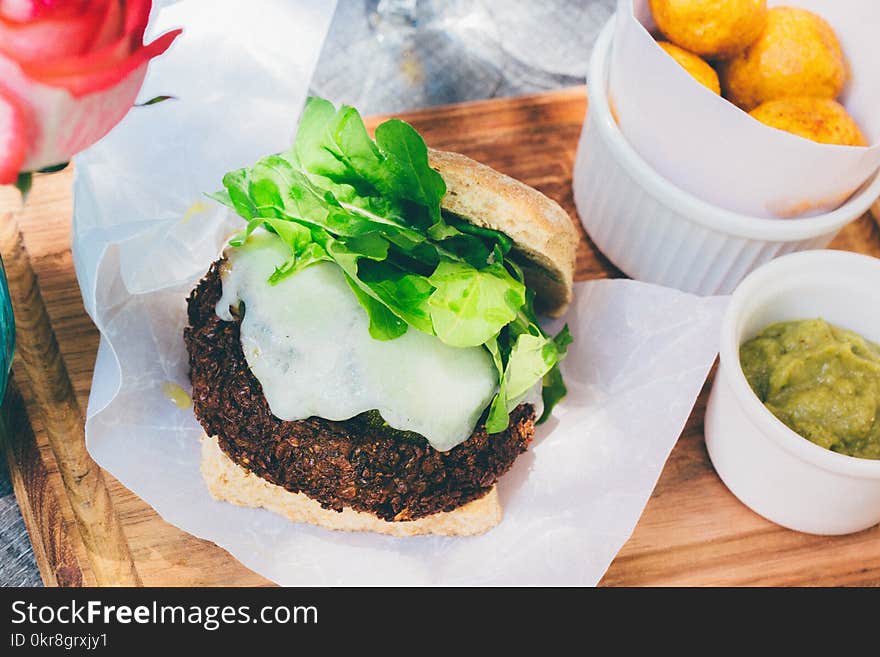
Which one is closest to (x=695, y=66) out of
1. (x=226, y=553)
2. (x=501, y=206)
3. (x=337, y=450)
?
(x=501, y=206)

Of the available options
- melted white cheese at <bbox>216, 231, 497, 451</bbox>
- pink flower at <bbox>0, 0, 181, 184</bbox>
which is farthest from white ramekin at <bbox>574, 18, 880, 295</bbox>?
pink flower at <bbox>0, 0, 181, 184</bbox>

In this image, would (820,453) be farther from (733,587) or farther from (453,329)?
(453,329)

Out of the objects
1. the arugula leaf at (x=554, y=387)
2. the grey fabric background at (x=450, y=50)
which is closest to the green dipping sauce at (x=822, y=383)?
the arugula leaf at (x=554, y=387)

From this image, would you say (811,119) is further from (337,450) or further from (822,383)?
(337,450)

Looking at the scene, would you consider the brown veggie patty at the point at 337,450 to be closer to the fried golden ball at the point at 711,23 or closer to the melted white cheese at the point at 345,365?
the melted white cheese at the point at 345,365

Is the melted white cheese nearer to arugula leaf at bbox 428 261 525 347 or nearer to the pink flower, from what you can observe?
arugula leaf at bbox 428 261 525 347

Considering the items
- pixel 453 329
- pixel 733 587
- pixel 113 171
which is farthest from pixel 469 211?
pixel 733 587

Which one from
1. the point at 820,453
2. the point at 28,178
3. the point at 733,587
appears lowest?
the point at 733,587
